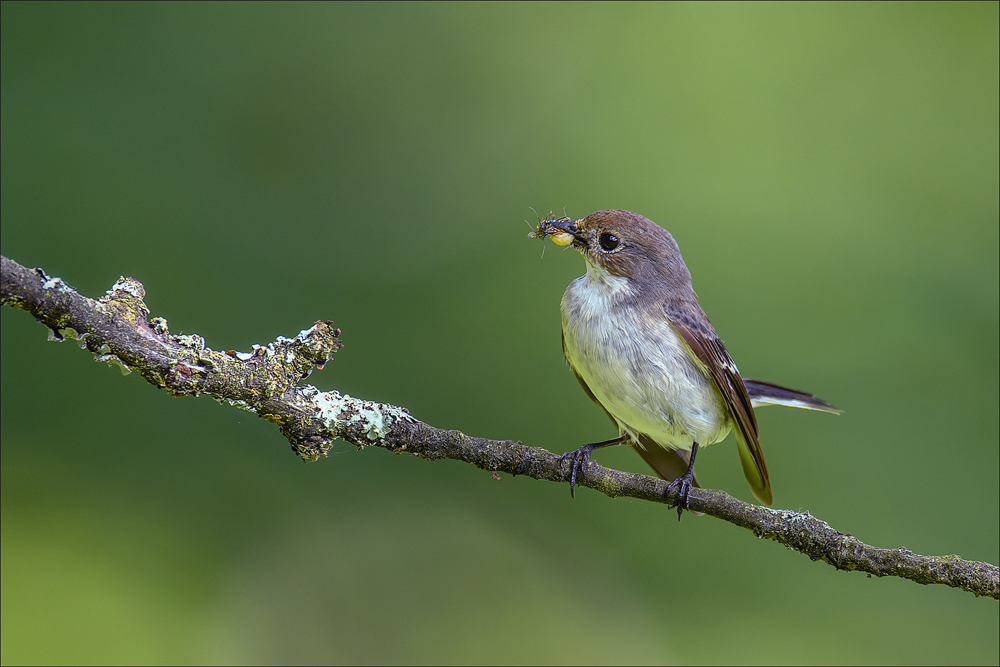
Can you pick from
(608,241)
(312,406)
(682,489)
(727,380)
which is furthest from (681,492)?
(312,406)

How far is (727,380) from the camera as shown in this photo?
334 centimetres

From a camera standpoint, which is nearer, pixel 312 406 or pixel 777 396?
pixel 312 406

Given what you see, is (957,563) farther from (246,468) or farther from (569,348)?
(246,468)

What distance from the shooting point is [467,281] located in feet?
17.6

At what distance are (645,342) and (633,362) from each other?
10cm

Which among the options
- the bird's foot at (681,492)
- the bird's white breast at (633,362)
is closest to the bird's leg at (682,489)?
the bird's foot at (681,492)

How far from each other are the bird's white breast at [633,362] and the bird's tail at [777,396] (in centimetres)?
63

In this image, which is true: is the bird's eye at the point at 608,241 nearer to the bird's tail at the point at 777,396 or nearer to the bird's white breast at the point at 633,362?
the bird's white breast at the point at 633,362

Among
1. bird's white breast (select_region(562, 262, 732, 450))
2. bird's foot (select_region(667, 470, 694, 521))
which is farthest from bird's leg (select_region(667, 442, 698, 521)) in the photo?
bird's white breast (select_region(562, 262, 732, 450))

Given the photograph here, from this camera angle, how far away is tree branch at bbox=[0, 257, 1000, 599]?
1.57 meters

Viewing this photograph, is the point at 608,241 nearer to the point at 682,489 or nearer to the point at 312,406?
the point at 682,489

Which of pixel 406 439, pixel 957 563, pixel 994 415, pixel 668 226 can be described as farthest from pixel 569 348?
pixel 994 415

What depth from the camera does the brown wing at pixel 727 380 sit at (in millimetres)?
3240

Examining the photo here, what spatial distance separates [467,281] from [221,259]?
1672 millimetres
